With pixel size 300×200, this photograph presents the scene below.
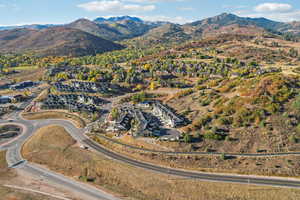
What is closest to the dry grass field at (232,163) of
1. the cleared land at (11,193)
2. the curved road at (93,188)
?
the curved road at (93,188)

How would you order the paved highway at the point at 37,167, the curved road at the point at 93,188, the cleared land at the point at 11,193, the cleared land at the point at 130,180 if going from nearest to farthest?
1. the cleared land at the point at 130,180
2. the cleared land at the point at 11,193
3. the curved road at the point at 93,188
4. the paved highway at the point at 37,167

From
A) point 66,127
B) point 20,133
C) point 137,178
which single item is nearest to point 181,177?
point 137,178

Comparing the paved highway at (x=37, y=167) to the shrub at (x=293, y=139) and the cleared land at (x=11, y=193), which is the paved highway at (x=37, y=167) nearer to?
the cleared land at (x=11, y=193)

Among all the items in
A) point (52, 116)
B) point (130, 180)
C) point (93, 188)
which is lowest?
point (93, 188)

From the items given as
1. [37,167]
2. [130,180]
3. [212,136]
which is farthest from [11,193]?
[212,136]

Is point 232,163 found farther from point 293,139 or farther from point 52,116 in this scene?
point 52,116

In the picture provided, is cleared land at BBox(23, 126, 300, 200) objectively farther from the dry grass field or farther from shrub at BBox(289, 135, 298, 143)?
shrub at BBox(289, 135, 298, 143)

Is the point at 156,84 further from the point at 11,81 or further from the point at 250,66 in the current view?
the point at 11,81

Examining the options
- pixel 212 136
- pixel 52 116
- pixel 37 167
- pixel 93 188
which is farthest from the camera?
pixel 52 116

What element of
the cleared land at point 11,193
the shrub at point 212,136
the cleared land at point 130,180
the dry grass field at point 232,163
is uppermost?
the shrub at point 212,136

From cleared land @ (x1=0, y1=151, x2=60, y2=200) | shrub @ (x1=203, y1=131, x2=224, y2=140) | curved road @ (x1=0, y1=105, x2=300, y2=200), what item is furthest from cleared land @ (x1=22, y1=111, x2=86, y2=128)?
shrub @ (x1=203, y1=131, x2=224, y2=140)
